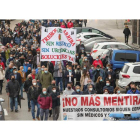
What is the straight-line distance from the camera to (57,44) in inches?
888

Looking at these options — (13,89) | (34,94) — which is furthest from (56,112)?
(13,89)

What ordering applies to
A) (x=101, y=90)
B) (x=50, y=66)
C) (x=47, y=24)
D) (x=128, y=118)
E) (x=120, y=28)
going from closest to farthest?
(x=128, y=118) → (x=101, y=90) → (x=50, y=66) → (x=47, y=24) → (x=120, y=28)

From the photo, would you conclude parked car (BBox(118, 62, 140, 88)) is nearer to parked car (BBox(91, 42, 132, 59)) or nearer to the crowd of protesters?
the crowd of protesters

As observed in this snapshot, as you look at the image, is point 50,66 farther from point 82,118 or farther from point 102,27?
point 102,27

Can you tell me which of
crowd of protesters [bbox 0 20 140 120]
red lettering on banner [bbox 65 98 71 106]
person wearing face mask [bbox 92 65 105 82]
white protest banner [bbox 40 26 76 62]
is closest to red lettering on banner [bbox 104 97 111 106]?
crowd of protesters [bbox 0 20 140 120]

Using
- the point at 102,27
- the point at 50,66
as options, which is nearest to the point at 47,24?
the point at 102,27

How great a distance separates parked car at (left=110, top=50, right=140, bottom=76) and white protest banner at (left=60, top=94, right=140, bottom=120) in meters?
9.34

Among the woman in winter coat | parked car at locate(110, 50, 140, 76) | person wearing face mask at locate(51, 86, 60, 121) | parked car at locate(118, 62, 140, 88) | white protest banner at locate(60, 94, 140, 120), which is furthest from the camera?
parked car at locate(110, 50, 140, 76)

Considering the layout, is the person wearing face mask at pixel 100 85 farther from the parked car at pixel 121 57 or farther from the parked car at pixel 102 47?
the parked car at pixel 102 47

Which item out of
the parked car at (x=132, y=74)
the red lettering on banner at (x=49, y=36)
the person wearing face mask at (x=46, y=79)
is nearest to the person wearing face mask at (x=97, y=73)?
the parked car at (x=132, y=74)

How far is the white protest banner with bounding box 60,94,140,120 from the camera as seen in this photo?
19.4 metres

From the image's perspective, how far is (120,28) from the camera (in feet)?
182

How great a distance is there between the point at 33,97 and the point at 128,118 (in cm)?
A: 401

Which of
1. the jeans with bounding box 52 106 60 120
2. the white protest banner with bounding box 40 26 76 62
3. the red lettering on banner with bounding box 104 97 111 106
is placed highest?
the white protest banner with bounding box 40 26 76 62
